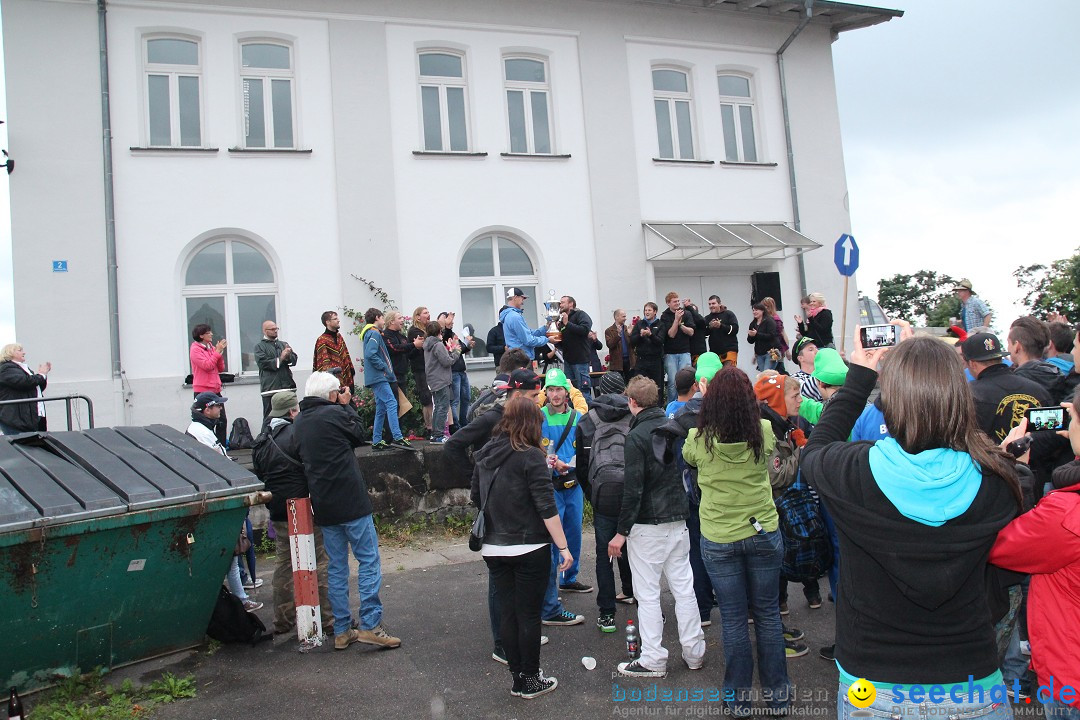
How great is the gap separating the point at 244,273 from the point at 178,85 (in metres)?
3.03

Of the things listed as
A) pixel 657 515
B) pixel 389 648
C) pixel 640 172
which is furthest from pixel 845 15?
pixel 389 648

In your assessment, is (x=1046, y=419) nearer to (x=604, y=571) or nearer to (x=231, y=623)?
(x=604, y=571)

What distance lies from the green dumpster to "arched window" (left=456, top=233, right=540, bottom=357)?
7693 millimetres

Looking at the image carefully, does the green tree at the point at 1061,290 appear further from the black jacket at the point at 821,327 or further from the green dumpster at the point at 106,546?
the green dumpster at the point at 106,546

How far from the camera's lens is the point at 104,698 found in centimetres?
473

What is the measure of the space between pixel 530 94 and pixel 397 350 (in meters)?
6.13

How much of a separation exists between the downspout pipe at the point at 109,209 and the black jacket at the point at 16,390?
2.70 metres

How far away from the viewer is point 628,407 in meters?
5.49

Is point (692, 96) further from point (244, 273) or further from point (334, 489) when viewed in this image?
point (334, 489)

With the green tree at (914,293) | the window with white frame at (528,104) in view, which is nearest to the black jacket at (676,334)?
the window with white frame at (528,104)

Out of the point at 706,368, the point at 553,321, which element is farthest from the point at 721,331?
the point at 706,368

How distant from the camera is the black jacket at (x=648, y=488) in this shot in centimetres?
477

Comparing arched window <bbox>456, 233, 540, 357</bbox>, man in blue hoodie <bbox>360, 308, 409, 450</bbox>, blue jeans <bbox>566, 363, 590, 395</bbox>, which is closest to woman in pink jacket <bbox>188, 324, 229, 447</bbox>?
man in blue hoodie <bbox>360, 308, 409, 450</bbox>

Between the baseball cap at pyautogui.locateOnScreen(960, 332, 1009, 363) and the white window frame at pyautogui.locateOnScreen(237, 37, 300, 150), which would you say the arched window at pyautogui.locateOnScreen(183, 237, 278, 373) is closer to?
the white window frame at pyautogui.locateOnScreen(237, 37, 300, 150)
